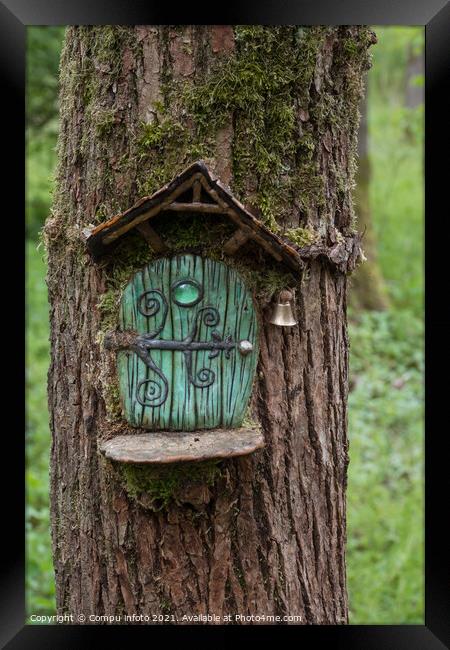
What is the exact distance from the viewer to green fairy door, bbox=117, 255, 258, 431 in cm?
205

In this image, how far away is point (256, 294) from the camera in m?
2.11

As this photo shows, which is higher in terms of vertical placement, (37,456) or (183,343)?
(183,343)

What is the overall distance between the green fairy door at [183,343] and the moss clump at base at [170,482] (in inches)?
5.5

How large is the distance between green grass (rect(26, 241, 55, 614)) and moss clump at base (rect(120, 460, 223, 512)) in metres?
1.43

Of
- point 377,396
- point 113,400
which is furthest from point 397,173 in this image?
point 113,400

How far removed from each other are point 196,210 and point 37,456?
13.9 ft

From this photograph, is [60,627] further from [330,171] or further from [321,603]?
[330,171]

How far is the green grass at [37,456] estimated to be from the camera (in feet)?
14.1

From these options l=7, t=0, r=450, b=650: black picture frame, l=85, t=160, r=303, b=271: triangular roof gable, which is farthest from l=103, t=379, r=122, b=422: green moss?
l=85, t=160, r=303, b=271: triangular roof gable

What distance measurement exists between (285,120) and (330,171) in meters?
0.27

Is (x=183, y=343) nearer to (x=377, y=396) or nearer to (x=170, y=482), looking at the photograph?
(x=170, y=482)
